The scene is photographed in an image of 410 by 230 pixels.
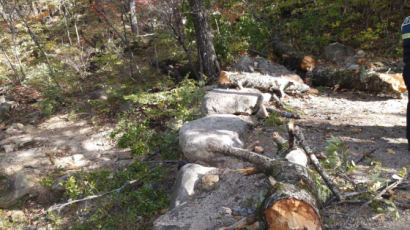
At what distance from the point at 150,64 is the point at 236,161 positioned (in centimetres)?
770

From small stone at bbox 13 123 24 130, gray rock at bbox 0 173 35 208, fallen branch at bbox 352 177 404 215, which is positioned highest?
fallen branch at bbox 352 177 404 215

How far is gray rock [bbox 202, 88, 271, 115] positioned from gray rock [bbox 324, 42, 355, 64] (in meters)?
4.30

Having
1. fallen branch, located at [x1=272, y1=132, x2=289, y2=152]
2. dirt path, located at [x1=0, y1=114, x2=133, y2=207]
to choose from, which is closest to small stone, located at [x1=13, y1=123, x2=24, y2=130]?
dirt path, located at [x1=0, y1=114, x2=133, y2=207]

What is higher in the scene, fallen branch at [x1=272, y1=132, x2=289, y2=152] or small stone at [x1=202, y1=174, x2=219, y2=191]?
fallen branch at [x1=272, y1=132, x2=289, y2=152]

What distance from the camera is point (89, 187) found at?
415cm

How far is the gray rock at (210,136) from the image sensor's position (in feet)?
12.9

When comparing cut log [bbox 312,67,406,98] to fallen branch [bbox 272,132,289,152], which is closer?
fallen branch [bbox 272,132,289,152]

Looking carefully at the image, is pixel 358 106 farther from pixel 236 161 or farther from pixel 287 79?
pixel 236 161

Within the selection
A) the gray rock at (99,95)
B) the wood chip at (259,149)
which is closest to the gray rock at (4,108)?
the gray rock at (99,95)

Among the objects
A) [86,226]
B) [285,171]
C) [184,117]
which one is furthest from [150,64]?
[285,171]

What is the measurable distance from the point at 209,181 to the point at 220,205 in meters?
0.42

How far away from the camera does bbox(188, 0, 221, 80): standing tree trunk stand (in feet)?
24.2

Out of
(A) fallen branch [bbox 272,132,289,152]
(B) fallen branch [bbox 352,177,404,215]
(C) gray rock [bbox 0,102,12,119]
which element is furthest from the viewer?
(C) gray rock [bbox 0,102,12,119]

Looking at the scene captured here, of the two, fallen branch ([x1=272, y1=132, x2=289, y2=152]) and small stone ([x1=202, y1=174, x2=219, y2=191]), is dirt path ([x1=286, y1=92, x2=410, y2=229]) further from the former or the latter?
small stone ([x1=202, y1=174, x2=219, y2=191])
